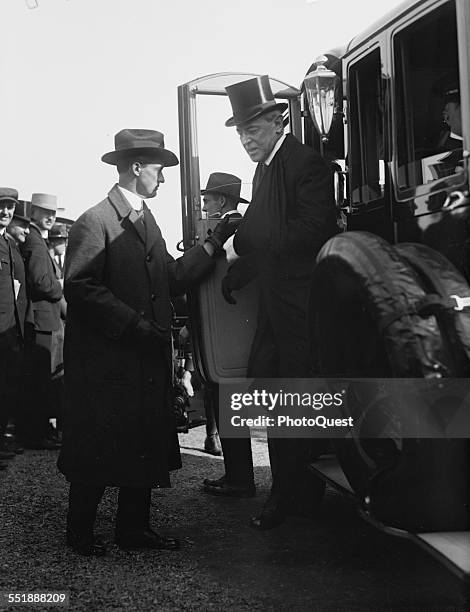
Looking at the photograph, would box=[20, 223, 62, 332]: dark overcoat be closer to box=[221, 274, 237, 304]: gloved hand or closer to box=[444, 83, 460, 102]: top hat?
box=[221, 274, 237, 304]: gloved hand

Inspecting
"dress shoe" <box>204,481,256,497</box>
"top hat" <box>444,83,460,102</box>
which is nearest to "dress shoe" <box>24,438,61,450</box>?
"dress shoe" <box>204,481,256,497</box>

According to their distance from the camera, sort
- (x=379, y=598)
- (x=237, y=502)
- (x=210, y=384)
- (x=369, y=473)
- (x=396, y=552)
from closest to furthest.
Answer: (x=369, y=473) < (x=379, y=598) < (x=396, y=552) < (x=210, y=384) < (x=237, y=502)

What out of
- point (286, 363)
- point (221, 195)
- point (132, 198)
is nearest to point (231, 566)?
point (286, 363)

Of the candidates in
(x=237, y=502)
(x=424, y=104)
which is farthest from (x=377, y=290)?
(x=237, y=502)

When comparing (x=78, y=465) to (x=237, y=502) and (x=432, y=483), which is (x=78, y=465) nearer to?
(x=237, y=502)

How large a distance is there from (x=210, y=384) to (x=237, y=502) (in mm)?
873

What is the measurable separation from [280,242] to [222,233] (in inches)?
19.7

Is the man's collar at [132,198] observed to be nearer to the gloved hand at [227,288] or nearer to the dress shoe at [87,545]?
the gloved hand at [227,288]

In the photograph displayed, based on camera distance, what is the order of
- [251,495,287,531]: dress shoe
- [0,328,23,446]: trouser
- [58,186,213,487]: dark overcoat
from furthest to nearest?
1. [0,328,23,446]: trouser
2. [251,495,287,531]: dress shoe
3. [58,186,213,487]: dark overcoat

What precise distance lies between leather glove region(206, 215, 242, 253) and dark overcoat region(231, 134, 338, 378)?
0.57ft

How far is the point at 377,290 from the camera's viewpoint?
2.59 metres

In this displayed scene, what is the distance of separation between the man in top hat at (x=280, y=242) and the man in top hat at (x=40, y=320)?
2.87 meters

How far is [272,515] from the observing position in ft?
13.2

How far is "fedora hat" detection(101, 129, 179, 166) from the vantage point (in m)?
3.80
